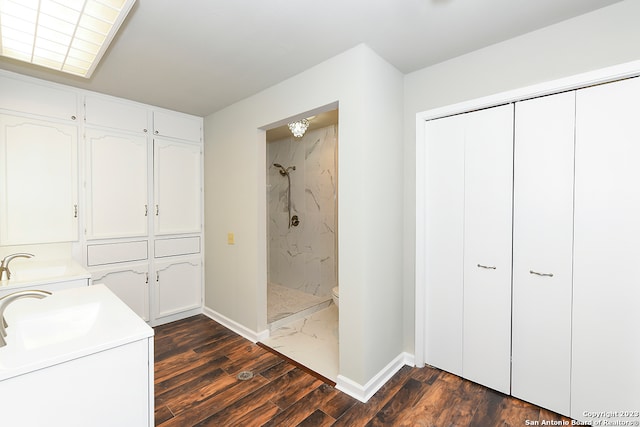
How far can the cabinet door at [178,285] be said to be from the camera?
10.5 ft

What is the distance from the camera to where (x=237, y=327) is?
3020 mm

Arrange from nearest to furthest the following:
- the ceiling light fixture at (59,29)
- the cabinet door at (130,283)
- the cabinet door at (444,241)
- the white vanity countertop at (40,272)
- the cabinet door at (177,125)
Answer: the ceiling light fixture at (59,29) → the white vanity countertop at (40,272) → the cabinet door at (444,241) → the cabinet door at (130,283) → the cabinet door at (177,125)

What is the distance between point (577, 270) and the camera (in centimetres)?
173

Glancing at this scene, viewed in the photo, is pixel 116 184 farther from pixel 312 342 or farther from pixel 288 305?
pixel 312 342

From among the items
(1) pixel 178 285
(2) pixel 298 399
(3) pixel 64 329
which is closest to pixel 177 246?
(1) pixel 178 285

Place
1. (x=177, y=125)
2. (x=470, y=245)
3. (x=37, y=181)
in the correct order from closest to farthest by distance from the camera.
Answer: (x=470, y=245) → (x=37, y=181) → (x=177, y=125)

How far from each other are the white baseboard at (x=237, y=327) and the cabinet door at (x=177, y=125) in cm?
204

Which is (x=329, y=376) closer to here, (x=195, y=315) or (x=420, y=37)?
(x=195, y=315)

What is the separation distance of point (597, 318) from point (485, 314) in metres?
0.59

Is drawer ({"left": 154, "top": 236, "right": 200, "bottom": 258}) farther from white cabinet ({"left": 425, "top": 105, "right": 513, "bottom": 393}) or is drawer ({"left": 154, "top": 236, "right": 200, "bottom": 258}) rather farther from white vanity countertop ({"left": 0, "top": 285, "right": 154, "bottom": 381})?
white cabinet ({"left": 425, "top": 105, "right": 513, "bottom": 393})

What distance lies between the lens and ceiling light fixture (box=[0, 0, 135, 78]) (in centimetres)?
146

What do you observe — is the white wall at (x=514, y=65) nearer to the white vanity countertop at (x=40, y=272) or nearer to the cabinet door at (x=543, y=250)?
the cabinet door at (x=543, y=250)

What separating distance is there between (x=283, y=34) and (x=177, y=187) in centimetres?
219

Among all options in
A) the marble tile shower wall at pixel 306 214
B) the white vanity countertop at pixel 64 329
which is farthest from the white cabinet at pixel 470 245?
the white vanity countertop at pixel 64 329
